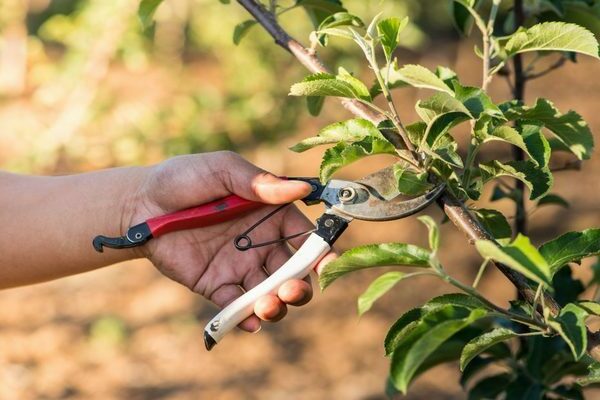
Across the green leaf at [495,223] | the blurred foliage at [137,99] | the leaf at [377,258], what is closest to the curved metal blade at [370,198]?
the green leaf at [495,223]

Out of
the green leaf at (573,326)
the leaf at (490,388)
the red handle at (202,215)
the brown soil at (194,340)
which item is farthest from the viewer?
the brown soil at (194,340)

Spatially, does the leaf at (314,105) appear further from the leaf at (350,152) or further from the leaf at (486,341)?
the leaf at (486,341)

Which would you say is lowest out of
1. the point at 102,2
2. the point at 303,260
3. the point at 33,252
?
the point at 102,2

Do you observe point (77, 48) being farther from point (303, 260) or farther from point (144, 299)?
point (303, 260)

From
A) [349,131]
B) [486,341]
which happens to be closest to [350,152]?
[349,131]

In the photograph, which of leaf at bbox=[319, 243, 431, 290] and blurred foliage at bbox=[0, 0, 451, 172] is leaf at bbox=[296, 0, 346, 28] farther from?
blurred foliage at bbox=[0, 0, 451, 172]

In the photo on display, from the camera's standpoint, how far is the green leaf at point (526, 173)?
1167 millimetres

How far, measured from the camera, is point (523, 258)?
0.91 m

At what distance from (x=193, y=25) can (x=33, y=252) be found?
4.31 metres

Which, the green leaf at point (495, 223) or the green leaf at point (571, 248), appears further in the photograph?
the green leaf at point (495, 223)

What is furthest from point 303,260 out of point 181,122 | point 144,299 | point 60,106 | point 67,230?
point 60,106

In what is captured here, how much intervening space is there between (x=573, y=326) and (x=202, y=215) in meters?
0.83

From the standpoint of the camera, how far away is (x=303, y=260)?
4.94 ft

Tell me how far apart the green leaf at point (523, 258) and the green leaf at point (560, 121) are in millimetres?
290
